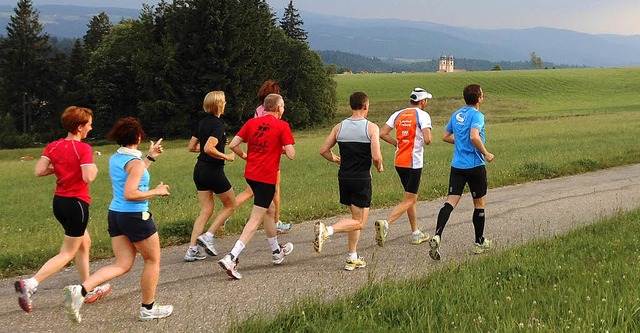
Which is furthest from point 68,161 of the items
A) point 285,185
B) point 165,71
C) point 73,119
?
point 165,71

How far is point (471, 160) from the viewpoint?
277 inches

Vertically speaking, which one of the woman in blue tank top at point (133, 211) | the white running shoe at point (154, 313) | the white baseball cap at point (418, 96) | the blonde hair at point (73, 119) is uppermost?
the white baseball cap at point (418, 96)

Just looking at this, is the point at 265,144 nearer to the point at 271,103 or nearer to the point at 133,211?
the point at 271,103

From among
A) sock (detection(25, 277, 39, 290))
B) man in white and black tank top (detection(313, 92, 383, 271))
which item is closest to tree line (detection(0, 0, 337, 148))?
man in white and black tank top (detection(313, 92, 383, 271))

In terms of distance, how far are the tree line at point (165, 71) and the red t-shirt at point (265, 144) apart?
1589 inches

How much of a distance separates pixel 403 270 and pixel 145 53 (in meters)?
47.5

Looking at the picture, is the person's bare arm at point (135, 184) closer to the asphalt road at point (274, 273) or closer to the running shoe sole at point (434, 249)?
the asphalt road at point (274, 273)

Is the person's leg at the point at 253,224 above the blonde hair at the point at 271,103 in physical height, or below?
below

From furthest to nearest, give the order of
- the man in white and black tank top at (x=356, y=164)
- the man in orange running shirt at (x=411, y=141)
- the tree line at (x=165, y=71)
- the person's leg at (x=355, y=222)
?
the tree line at (x=165, y=71) < the man in orange running shirt at (x=411, y=141) < the person's leg at (x=355, y=222) < the man in white and black tank top at (x=356, y=164)

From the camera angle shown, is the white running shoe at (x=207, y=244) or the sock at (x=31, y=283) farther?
the white running shoe at (x=207, y=244)

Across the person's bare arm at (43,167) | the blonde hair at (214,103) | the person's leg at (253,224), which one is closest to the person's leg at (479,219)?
the person's leg at (253,224)

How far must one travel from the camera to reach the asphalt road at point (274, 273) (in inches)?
191

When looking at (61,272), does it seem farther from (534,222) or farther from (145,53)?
(145,53)

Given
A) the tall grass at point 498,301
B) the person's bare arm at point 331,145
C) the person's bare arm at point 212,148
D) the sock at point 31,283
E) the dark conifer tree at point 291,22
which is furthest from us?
the dark conifer tree at point 291,22
